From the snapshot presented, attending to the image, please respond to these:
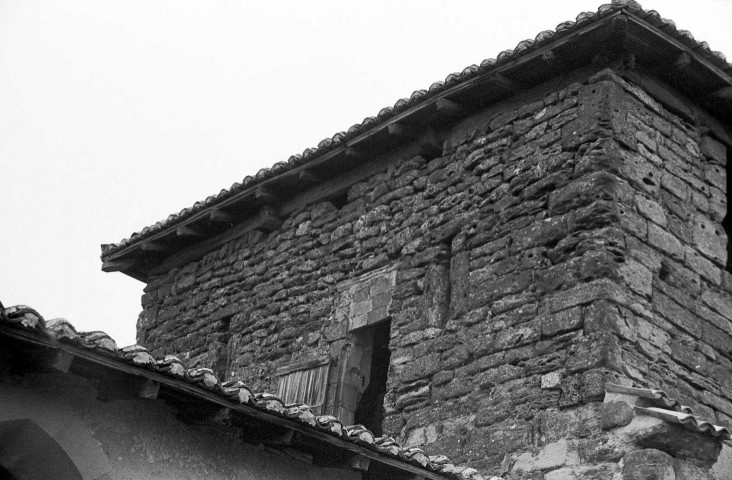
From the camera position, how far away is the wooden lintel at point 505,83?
829cm

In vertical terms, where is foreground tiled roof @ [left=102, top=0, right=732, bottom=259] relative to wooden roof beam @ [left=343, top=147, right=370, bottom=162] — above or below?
above

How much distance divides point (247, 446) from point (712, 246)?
4160 mm

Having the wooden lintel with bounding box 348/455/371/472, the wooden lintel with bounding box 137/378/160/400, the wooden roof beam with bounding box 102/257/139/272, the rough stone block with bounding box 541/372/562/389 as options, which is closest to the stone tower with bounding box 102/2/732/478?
the rough stone block with bounding box 541/372/562/389

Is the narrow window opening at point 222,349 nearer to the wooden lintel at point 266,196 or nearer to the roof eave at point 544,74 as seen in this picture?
the wooden lintel at point 266,196

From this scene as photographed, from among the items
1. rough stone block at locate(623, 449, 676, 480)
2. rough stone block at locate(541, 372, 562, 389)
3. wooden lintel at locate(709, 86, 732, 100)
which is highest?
wooden lintel at locate(709, 86, 732, 100)

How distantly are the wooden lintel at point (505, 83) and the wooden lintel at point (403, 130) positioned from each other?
97cm

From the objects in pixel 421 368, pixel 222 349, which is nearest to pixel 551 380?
pixel 421 368

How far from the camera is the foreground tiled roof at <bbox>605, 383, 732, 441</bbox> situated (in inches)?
255

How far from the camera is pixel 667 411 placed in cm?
654

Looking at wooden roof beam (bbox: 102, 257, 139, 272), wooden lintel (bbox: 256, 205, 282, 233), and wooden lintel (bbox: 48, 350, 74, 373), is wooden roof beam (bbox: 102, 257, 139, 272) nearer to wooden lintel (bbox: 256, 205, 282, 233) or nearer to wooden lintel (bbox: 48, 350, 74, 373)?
wooden lintel (bbox: 256, 205, 282, 233)

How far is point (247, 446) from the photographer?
5961 millimetres

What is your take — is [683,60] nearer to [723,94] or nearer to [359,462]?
[723,94]

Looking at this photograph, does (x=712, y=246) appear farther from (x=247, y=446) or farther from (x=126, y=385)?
(x=126, y=385)

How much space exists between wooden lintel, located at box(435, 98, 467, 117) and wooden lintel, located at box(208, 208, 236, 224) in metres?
2.83
